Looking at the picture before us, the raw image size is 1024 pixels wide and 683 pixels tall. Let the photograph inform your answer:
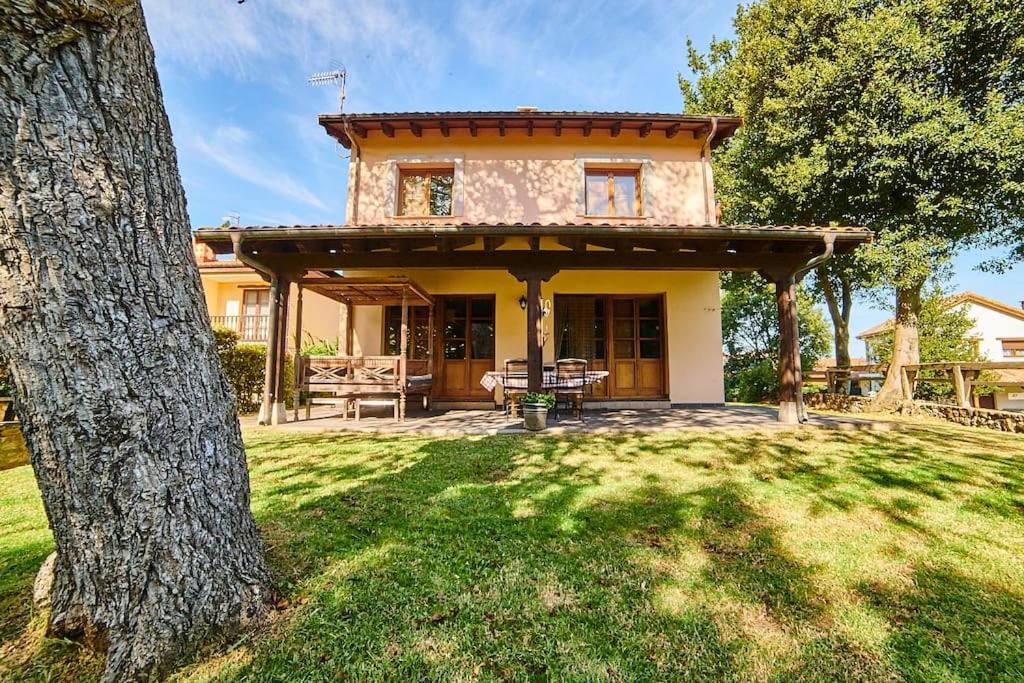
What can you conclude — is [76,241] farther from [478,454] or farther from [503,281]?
[503,281]

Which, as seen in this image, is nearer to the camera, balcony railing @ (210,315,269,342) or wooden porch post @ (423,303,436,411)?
wooden porch post @ (423,303,436,411)

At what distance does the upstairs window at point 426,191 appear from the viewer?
28.2ft

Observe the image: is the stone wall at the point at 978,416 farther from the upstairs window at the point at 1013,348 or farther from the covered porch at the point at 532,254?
the upstairs window at the point at 1013,348

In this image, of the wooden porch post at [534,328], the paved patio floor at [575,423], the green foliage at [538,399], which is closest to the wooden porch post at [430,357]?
the paved patio floor at [575,423]

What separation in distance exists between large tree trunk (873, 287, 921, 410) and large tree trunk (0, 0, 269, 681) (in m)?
12.0

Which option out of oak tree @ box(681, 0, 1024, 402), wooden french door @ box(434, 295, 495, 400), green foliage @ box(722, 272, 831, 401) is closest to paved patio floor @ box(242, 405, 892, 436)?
wooden french door @ box(434, 295, 495, 400)

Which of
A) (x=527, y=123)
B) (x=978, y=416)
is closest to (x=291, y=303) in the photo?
(x=527, y=123)

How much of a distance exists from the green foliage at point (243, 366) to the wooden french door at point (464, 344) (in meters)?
3.11

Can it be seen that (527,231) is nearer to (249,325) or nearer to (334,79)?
(334,79)

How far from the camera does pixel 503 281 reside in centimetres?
870

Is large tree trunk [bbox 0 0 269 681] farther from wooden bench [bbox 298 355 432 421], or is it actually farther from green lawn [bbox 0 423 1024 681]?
wooden bench [bbox 298 355 432 421]

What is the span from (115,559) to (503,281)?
300 inches

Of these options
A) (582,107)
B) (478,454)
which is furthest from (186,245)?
(582,107)

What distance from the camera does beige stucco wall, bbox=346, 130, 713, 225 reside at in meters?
8.44
